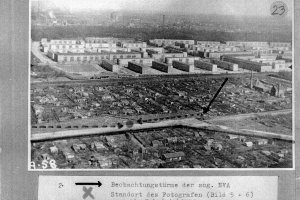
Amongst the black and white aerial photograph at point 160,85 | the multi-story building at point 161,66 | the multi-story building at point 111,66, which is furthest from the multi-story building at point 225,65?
the multi-story building at point 111,66

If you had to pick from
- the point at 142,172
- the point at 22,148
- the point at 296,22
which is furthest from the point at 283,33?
the point at 22,148

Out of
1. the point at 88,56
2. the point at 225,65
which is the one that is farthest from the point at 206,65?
the point at 88,56

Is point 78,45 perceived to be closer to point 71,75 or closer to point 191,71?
point 71,75

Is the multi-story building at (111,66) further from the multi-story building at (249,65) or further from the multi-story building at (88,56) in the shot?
the multi-story building at (249,65)

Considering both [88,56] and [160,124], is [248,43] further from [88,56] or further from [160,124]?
[88,56]
